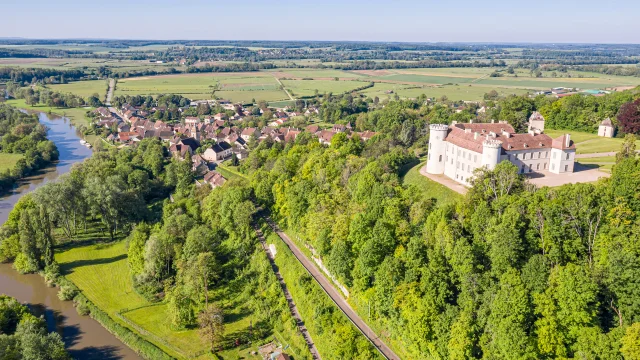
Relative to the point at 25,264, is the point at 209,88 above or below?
above

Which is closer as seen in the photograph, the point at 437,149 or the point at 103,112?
the point at 437,149


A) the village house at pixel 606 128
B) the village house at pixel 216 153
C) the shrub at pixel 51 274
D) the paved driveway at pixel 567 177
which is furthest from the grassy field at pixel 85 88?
the paved driveway at pixel 567 177

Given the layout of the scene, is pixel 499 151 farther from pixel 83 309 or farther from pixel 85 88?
pixel 85 88

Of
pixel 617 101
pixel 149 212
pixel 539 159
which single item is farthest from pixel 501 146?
pixel 149 212

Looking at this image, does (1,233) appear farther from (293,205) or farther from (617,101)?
(617,101)

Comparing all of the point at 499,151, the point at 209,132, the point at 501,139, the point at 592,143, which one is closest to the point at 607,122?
the point at 592,143

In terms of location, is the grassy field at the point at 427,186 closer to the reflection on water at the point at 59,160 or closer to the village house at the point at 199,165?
the village house at the point at 199,165
